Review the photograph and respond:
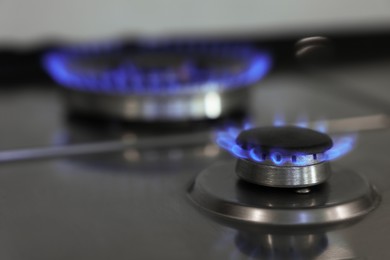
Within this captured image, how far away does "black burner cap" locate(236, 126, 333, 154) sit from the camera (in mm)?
538

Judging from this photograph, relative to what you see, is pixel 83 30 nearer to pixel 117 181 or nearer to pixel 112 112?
pixel 112 112

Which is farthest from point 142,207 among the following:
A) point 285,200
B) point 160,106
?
point 160,106

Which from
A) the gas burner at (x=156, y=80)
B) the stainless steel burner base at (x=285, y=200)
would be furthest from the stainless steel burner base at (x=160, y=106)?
the stainless steel burner base at (x=285, y=200)

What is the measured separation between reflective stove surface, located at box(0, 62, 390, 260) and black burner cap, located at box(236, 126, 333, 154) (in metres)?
0.07

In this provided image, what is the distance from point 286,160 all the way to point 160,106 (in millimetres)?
318

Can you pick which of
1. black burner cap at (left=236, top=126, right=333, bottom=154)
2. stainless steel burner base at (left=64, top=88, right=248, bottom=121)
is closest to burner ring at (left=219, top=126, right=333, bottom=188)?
black burner cap at (left=236, top=126, right=333, bottom=154)

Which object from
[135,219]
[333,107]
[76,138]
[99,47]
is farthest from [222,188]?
[99,47]

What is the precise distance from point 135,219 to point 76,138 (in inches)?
11.2

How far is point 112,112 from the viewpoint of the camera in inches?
→ 33.1

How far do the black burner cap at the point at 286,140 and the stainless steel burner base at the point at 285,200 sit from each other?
0.13 feet

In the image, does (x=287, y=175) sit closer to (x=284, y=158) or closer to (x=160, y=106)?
(x=284, y=158)

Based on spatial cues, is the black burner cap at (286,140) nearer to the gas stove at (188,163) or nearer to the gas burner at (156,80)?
the gas stove at (188,163)

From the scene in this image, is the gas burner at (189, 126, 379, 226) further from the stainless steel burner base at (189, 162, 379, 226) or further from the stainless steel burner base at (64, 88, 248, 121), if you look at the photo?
the stainless steel burner base at (64, 88, 248, 121)

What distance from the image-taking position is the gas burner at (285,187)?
523 mm
